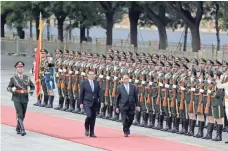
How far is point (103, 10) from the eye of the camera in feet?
161

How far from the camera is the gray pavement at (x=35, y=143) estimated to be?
57.5ft

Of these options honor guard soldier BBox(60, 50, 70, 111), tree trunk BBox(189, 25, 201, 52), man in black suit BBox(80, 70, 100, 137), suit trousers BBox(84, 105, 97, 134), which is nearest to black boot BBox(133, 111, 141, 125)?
man in black suit BBox(80, 70, 100, 137)

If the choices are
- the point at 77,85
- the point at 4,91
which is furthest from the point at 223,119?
the point at 4,91

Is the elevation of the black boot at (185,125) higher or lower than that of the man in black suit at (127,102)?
lower

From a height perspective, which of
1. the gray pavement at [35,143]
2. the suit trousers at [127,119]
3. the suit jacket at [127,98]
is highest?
the suit jacket at [127,98]

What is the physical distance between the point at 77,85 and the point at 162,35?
21.3 m

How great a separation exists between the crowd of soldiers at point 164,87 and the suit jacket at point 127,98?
119 cm

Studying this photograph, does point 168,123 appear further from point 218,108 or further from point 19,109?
point 19,109

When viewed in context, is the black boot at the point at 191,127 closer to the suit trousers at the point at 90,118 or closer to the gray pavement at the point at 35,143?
the suit trousers at the point at 90,118

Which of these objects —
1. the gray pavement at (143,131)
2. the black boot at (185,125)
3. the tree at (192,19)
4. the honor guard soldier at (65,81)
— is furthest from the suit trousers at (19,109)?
the tree at (192,19)

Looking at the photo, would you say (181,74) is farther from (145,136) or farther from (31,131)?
(31,131)

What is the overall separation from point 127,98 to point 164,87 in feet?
4.81

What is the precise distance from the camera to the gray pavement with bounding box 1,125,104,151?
690 inches

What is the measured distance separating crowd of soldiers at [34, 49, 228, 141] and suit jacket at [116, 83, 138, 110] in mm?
1192
